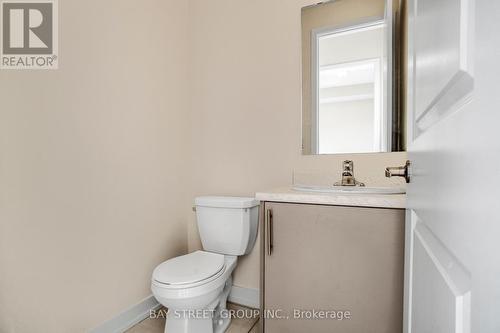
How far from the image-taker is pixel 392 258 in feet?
3.06

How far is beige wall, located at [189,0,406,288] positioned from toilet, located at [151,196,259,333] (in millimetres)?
235

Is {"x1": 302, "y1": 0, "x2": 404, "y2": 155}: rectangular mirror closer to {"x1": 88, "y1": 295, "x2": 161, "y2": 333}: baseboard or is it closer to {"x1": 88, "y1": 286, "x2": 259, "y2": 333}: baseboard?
{"x1": 88, "y1": 286, "x2": 259, "y2": 333}: baseboard

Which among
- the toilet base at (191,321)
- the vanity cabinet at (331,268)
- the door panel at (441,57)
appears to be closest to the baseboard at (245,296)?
the toilet base at (191,321)

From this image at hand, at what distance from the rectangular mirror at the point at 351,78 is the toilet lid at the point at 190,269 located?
862 mm

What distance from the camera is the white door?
9.8 inches

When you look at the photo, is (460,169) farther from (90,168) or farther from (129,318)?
(129,318)

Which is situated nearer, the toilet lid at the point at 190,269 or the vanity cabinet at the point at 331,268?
the vanity cabinet at the point at 331,268

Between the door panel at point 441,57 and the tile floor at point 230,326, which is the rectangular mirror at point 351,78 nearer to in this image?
the door panel at point 441,57

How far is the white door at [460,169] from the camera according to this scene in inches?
9.8

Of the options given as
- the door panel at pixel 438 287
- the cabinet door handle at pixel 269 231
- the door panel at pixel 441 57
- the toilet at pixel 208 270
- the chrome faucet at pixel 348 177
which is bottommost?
→ the toilet at pixel 208 270

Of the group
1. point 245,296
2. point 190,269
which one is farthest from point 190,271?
point 245,296

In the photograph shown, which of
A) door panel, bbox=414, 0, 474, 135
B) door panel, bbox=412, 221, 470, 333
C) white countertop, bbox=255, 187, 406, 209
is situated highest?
door panel, bbox=414, 0, 474, 135

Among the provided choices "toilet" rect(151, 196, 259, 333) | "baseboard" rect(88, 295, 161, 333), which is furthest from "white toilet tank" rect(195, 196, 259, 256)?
"baseboard" rect(88, 295, 161, 333)

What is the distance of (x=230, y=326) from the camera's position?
1.56 metres
